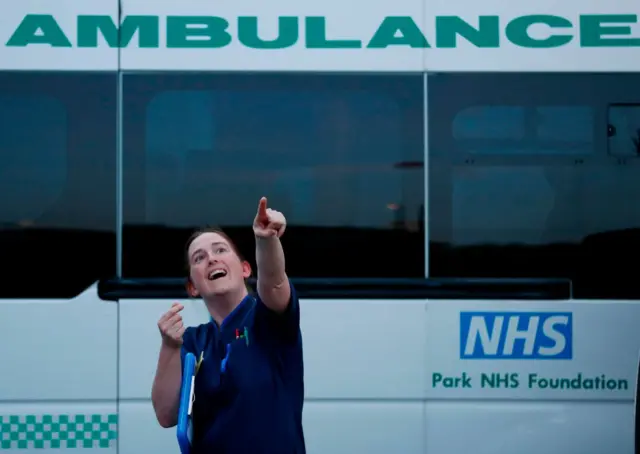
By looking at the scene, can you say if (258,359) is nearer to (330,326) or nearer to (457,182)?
(330,326)

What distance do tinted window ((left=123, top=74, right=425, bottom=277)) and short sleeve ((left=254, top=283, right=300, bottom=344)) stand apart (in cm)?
118

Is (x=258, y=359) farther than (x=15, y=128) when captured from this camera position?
No

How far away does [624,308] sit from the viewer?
3514 millimetres

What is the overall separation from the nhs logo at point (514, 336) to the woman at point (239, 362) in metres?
1.27

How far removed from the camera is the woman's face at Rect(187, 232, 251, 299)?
93.8 inches

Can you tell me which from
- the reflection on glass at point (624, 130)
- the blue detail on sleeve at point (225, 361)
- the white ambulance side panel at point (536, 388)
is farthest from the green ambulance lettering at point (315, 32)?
the blue detail on sleeve at point (225, 361)

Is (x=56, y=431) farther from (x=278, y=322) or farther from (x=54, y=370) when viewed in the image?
(x=278, y=322)

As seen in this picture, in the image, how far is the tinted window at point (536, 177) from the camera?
3.55m

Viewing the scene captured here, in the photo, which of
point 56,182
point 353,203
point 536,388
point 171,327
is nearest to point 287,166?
point 353,203

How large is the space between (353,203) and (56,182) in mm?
1228

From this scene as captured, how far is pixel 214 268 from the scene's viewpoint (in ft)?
7.84

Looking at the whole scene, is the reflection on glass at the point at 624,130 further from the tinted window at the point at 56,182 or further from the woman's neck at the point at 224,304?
the tinted window at the point at 56,182

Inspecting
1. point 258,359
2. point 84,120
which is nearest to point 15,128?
point 84,120

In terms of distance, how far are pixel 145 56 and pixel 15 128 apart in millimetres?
623
